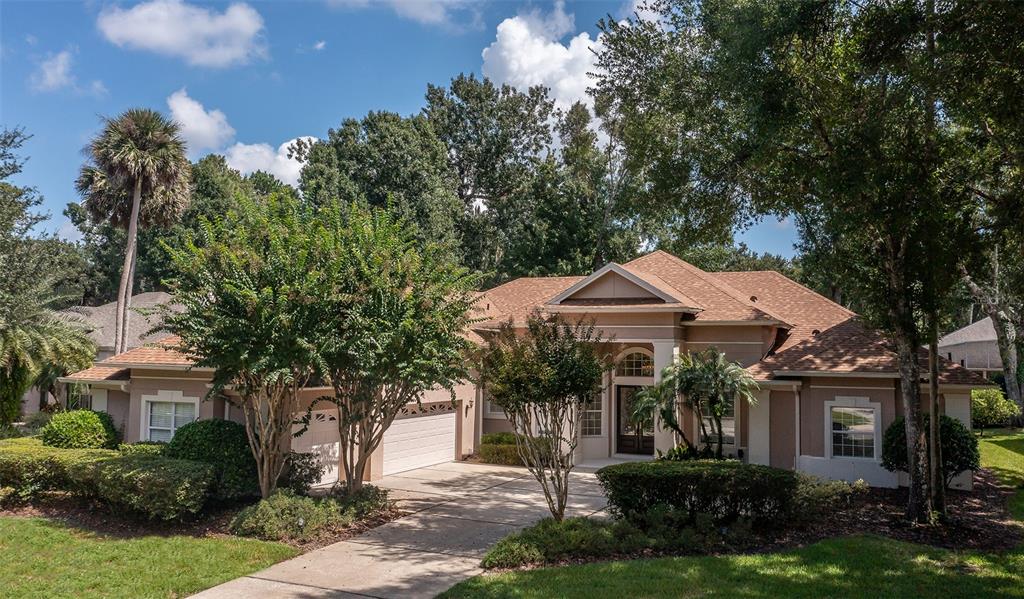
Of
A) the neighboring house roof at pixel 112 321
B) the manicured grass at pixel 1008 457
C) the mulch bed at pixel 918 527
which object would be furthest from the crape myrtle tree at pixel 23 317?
the manicured grass at pixel 1008 457

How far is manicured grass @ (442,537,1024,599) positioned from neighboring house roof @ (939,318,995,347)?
27825mm

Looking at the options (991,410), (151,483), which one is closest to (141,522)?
(151,483)

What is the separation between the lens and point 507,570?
10.2m

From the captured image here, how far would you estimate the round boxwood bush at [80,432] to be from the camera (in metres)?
16.1

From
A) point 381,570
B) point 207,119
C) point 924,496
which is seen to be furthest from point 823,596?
point 207,119

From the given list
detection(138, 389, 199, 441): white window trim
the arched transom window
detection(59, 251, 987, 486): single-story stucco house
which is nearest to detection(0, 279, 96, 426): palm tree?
detection(59, 251, 987, 486): single-story stucco house

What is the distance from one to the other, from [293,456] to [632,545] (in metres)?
7.13

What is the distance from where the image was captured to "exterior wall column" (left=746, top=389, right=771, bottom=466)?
1811 centimetres

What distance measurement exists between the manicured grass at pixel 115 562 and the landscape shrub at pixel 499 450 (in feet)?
32.5

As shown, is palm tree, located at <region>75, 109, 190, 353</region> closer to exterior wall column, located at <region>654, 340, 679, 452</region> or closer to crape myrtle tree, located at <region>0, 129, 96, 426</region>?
crape myrtle tree, located at <region>0, 129, 96, 426</region>

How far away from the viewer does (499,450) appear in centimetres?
2080

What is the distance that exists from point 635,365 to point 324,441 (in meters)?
9.65

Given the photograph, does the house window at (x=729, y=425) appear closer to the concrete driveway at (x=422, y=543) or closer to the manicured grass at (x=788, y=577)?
the concrete driveway at (x=422, y=543)

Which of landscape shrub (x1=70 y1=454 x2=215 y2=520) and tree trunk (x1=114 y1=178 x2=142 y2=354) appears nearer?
landscape shrub (x1=70 y1=454 x2=215 y2=520)
